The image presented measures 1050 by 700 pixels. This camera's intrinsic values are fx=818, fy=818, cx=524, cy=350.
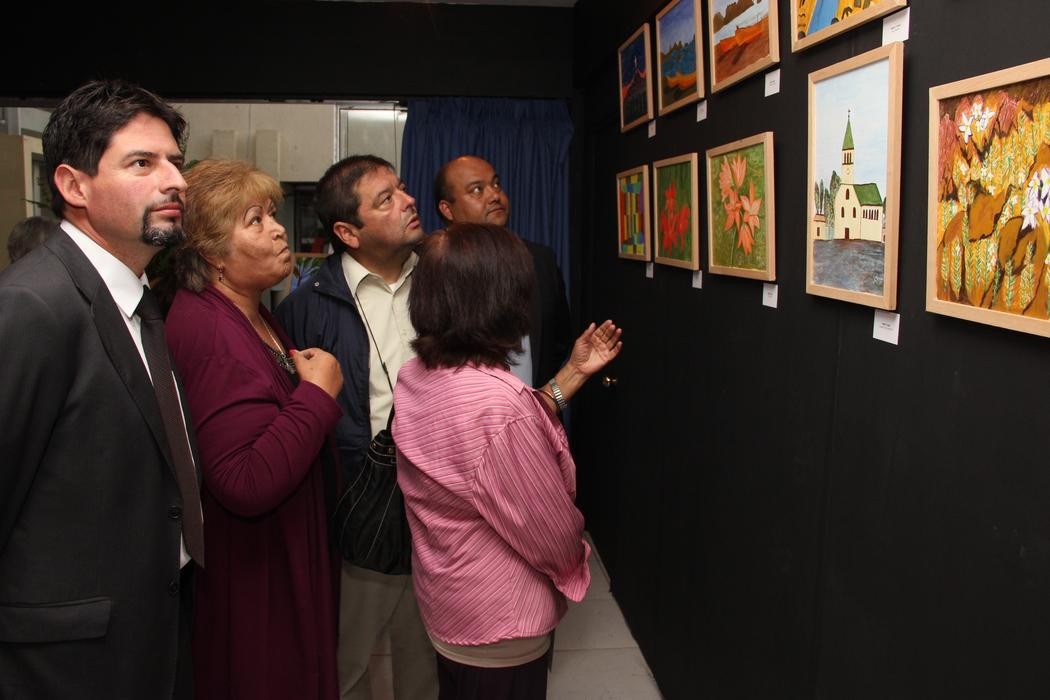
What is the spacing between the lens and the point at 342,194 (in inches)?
92.0

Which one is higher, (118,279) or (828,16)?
(828,16)

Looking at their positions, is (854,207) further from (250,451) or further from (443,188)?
(443,188)

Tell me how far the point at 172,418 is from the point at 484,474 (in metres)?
0.56

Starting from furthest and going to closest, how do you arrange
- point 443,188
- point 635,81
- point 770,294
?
point 443,188 → point 635,81 → point 770,294

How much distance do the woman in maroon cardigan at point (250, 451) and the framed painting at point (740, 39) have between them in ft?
3.93

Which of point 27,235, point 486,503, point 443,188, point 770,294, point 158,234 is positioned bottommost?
point 486,503

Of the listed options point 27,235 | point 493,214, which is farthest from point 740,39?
point 27,235

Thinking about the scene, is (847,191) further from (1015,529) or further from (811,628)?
(811,628)

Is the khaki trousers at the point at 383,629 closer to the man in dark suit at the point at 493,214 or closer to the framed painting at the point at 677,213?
the man in dark suit at the point at 493,214

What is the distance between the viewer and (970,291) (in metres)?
1.19

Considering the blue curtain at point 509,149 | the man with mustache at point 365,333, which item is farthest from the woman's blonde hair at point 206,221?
the blue curtain at point 509,149

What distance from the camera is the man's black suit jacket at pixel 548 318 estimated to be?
3.04 metres

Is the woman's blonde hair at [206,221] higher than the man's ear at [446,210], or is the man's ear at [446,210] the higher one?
the man's ear at [446,210]

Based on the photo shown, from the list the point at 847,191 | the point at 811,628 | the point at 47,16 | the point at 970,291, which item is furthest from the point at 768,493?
the point at 47,16
